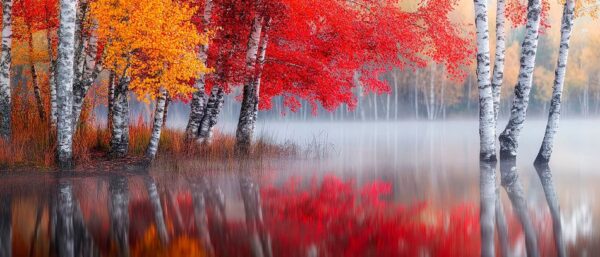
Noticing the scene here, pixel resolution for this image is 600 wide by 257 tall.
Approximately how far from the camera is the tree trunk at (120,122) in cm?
1862

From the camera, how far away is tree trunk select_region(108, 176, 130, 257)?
8.72 meters

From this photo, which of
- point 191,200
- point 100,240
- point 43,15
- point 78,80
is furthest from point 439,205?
point 43,15

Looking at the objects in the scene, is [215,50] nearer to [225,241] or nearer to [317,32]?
[317,32]

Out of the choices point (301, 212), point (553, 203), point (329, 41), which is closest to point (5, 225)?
point (301, 212)

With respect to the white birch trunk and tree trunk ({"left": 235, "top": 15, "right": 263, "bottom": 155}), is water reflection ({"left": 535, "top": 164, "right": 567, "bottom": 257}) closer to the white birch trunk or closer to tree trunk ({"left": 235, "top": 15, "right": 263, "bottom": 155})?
the white birch trunk

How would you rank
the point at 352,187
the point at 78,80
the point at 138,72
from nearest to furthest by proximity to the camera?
the point at 352,187 < the point at 138,72 < the point at 78,80

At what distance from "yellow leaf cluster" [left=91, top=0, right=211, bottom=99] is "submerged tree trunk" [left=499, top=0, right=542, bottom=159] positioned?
29.5ft

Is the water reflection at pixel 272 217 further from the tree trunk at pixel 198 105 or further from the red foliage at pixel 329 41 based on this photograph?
the red foliage at pixel 329 41

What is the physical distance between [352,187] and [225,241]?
22.3 feet

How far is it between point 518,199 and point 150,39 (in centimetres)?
924

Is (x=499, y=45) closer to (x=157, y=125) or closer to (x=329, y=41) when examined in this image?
(x=329, y=41)

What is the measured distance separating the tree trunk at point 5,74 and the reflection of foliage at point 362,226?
348 inches

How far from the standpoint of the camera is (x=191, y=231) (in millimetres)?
9430

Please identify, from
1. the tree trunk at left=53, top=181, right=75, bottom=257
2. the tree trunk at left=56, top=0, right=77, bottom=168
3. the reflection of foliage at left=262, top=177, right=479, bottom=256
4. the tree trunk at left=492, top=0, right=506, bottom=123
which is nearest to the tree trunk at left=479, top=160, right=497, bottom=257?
the reflection of foliage at left=262, top=177, right=479, bottom=256
